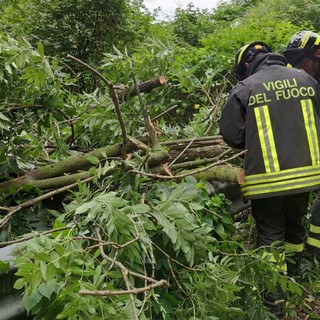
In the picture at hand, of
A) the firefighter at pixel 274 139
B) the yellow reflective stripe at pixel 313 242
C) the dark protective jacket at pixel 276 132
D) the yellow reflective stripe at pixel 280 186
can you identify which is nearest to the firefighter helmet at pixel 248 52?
the firefighter at pixel 274 139

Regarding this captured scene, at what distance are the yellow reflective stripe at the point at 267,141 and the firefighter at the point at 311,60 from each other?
0.89m

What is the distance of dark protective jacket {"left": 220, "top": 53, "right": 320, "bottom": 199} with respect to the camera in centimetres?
325

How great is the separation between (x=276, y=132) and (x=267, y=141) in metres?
0.10

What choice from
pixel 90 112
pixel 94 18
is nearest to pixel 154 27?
pixel 94 18

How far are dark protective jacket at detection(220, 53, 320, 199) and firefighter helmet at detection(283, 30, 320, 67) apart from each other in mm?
782

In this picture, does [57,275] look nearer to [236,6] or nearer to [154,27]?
[154,27]

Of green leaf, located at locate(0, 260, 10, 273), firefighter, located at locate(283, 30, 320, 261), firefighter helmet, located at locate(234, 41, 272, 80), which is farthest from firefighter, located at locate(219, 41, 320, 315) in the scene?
green leaf, located at locate(0, 260, 10, 273)

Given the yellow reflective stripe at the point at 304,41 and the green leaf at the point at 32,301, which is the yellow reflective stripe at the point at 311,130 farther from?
the green leaf at the point at 32,301

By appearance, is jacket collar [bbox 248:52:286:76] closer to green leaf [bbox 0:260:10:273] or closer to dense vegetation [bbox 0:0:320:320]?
dense vegetation [bbox 0:0:320:320]

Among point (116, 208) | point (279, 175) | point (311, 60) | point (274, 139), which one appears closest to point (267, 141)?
point (274, 139)

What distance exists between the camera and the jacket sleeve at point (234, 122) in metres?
3.38

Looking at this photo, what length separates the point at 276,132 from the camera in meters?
Answer: 3.28

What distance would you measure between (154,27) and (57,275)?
1184cm

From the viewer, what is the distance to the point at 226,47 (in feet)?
22.1
